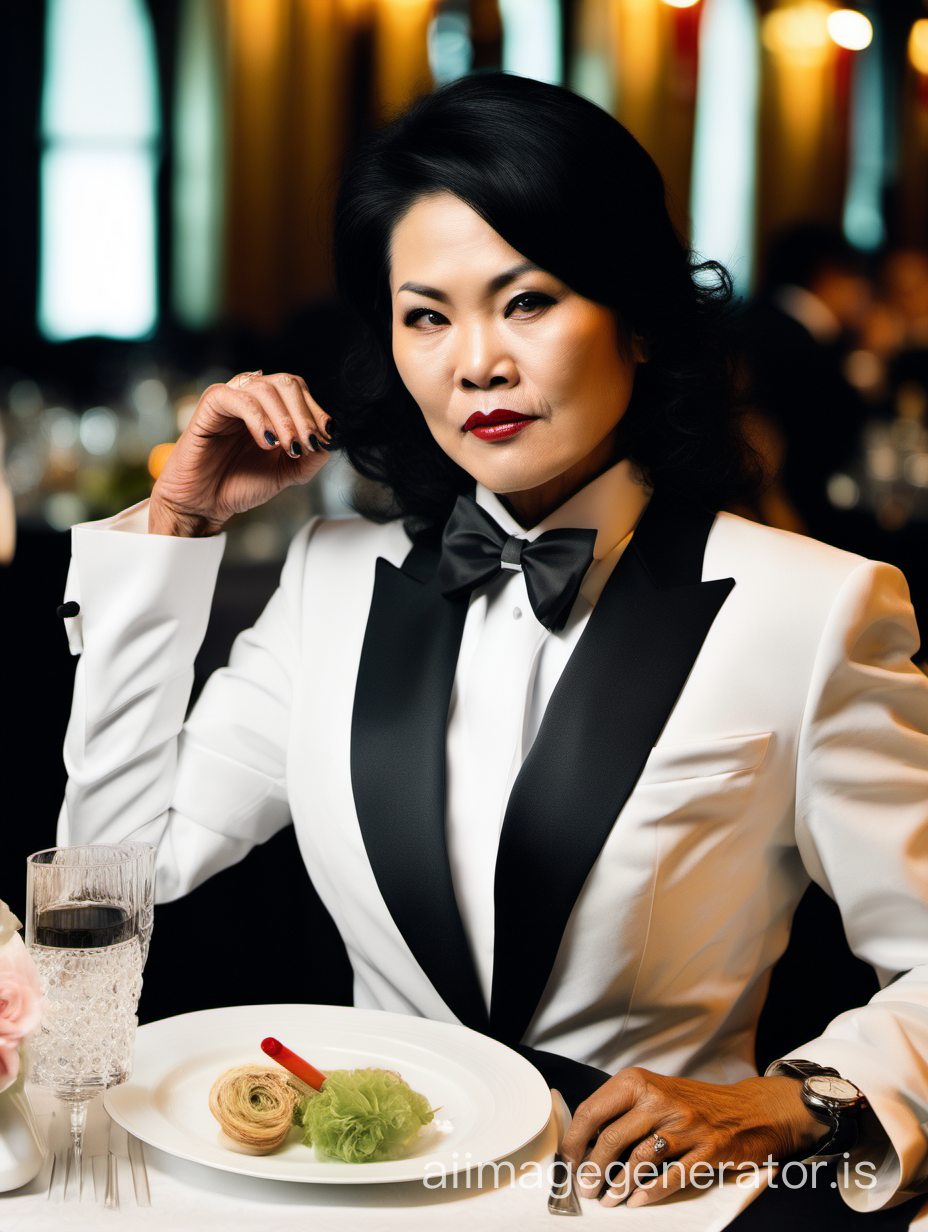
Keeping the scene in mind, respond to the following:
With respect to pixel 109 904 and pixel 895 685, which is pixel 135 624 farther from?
pixel 895 685

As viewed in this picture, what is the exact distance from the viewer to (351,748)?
1386 millimetres

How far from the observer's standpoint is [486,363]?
122cm

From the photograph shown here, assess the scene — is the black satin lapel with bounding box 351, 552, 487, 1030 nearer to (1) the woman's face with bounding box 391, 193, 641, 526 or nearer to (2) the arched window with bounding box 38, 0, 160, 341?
(1) the woman's face with bounding box 391, 193, 641, 526

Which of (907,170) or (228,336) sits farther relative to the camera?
(907,170)

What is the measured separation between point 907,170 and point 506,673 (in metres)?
9.40

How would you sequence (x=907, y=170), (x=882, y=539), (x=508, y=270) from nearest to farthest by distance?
(x=508, y=270)
(x=882, y=539)
(x=907, y=170)

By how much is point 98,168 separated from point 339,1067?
7.46m

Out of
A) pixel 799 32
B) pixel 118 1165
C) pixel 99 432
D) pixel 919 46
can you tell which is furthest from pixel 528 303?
pixel 919 46

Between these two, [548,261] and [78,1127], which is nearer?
[78,1127]

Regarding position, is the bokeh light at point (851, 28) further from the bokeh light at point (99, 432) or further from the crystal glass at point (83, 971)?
the crystal glass at point (83, 971)

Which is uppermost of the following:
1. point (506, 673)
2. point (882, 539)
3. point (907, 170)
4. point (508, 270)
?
point (907, 170)

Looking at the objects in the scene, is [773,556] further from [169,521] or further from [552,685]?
[169,521]

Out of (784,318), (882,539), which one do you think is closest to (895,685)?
(784,318)

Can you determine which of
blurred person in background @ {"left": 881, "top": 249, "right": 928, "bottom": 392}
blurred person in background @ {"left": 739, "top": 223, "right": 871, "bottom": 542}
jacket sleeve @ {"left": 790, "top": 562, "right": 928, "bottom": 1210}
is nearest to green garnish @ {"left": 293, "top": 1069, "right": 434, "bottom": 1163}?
jacket sleeve @ {"left": 790, "top": 562, "right": 928, "bottom": 1210}
